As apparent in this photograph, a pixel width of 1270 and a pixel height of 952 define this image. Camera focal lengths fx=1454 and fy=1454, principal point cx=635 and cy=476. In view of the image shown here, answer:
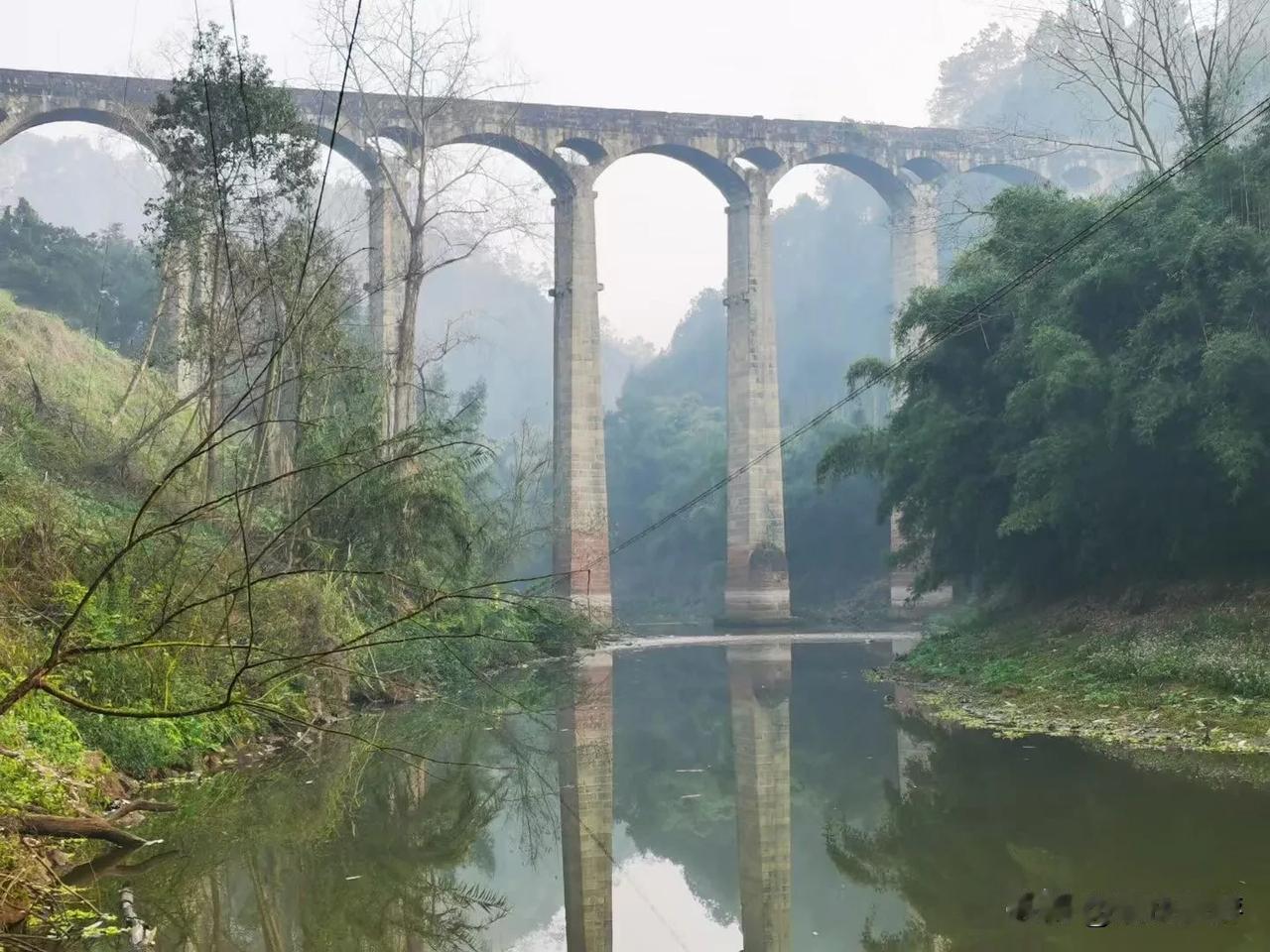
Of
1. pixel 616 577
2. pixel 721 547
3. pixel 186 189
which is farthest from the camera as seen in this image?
pixel 616 577

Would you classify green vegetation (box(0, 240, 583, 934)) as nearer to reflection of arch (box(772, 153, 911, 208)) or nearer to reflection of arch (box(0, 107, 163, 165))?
reflection of arch (box(0, 107, 163, 165))

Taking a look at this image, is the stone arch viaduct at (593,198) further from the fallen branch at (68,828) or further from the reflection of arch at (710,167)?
the fallen branch at (68,828)

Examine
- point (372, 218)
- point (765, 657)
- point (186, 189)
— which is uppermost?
point (372, 218)

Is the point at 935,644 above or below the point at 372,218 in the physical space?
below

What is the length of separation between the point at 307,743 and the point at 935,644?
412 inches

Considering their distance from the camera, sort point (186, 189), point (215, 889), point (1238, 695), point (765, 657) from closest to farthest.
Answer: point (215, 889)
point (1238, 695)
point (186, 189)
point (765, 657)

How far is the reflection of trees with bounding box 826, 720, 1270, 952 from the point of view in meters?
6.24

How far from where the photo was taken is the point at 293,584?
14.9 meters

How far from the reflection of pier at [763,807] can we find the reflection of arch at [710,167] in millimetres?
18768

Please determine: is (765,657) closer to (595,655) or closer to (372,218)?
(595,655)

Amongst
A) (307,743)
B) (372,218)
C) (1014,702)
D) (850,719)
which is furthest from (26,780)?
(372,218)

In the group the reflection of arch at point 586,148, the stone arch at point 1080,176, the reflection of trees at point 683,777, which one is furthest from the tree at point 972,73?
the reflection of trees at point 683,777

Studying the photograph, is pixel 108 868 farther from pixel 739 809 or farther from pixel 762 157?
pixel 762 157

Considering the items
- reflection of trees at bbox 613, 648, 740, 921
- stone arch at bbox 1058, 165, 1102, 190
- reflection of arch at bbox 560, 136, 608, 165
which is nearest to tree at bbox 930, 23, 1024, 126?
stone arch at bbox 1058, 165, 1102, 190
